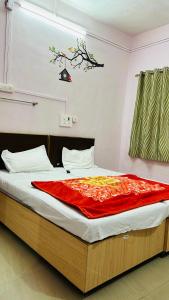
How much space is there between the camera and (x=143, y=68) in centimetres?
367

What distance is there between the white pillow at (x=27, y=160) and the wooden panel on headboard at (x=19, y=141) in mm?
64

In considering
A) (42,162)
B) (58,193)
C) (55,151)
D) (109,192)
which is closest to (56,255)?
(58,193)

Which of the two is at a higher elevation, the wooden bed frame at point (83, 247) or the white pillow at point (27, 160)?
the white pillow at point (27, 160)

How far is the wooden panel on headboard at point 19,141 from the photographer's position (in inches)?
104

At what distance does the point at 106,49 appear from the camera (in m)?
3.57

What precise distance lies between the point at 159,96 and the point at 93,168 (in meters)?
1.42

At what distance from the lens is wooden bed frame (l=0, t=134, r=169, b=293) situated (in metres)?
1.46

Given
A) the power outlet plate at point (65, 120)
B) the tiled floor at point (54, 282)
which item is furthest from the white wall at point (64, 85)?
the tiled floor at point (54, 282)

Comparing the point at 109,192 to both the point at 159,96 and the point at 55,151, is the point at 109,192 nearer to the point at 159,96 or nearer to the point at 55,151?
the point at 55,151

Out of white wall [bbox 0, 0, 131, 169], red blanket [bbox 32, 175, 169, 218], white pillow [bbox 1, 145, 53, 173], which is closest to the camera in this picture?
red blanket [bbox 32, 175, 169, 218]

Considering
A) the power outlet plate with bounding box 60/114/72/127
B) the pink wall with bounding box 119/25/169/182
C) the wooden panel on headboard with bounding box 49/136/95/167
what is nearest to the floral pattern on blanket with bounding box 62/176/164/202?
the wooden panel on headboard with bounding box 49/136/95/167

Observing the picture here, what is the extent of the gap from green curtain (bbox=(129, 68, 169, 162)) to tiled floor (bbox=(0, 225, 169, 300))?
5.74ft

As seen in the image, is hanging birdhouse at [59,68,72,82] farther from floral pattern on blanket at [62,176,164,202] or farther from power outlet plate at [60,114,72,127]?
floral pattern on blanket at [62,176,164,202]

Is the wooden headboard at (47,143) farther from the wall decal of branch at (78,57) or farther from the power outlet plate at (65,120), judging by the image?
the wall decal of branch at (78,57)
